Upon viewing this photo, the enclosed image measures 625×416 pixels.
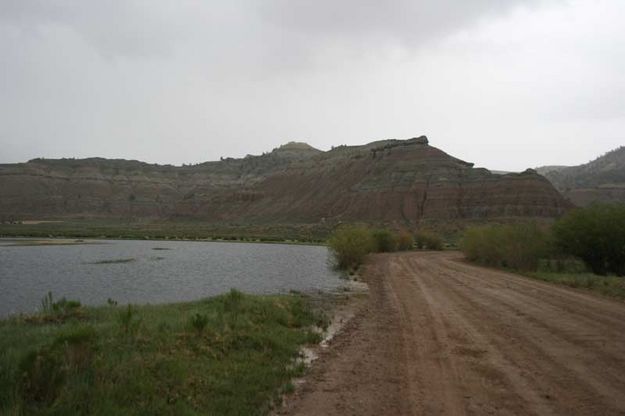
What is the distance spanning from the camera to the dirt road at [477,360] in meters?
8.12

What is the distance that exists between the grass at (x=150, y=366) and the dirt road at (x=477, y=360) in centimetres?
97

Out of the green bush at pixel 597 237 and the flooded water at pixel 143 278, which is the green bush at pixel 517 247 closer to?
the green bush at pixel 597 237

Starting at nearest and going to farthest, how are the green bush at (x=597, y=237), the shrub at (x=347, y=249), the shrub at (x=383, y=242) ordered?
the green bush at (x=597, y=237), the shrub at (x=347, y=249), the shrub at (x=383, y=242)

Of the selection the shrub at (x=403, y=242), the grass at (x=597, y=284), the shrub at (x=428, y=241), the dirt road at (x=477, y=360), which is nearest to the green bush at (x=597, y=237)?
the grass at (x=597, y=284)

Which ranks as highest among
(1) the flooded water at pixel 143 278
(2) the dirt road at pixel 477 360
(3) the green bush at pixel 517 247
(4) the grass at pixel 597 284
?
(3) the green bush at pixel 517 247

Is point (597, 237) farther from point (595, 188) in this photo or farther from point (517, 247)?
point (595, 188)

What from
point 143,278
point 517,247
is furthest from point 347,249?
point 143,278

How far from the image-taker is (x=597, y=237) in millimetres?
30375

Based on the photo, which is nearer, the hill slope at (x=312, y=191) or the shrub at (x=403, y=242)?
the shrub at (x=403, y=242)

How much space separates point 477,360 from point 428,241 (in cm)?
6033

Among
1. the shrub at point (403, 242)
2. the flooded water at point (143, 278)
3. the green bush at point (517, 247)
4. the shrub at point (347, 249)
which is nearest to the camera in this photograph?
the flooded water at point (143, 278)

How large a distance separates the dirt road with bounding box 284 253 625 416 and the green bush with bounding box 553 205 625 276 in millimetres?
11350

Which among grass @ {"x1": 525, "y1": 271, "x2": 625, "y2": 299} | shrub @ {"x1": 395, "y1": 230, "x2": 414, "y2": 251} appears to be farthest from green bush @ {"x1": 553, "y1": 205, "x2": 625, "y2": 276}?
shrub @ {"x1": 395, "y1": 230, "x2": 414, "y2": 251}

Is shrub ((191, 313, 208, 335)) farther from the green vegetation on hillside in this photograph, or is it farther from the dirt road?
the green vegetation on hillside
